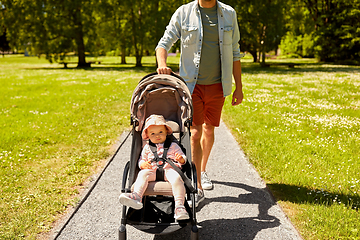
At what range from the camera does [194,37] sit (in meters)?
3.71

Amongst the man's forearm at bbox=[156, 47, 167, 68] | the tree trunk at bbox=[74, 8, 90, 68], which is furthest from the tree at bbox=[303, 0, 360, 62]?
the man's forearm at bbox=[156, 47, 167, 68]

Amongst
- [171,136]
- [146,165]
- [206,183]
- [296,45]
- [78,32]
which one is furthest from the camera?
[296,45]

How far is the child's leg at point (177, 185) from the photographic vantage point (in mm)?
3002

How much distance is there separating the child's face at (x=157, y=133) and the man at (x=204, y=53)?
69 centimetres

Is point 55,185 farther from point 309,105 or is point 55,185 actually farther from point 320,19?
point 320,19

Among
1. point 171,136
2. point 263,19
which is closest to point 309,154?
point 171,136

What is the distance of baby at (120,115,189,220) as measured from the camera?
2908 mm

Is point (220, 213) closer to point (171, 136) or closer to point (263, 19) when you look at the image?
point (171, 136)

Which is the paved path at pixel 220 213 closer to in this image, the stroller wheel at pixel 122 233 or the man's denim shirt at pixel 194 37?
the stroller wheel at pixel 122 233

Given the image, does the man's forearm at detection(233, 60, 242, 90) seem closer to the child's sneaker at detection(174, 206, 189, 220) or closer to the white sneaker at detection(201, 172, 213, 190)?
the white sneaker at detection(201, 172, 213, 190)

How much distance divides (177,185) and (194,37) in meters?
1.88

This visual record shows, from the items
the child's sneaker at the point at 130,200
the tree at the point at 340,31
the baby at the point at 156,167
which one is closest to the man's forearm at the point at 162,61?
the baby at the point at 156,167

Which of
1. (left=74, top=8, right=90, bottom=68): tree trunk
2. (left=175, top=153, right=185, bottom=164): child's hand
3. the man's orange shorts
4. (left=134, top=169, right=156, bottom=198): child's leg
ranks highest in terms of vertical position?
(left=74, top=8, right=90, bottom=68): tree trunk

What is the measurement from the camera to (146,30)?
3008 centimetres
